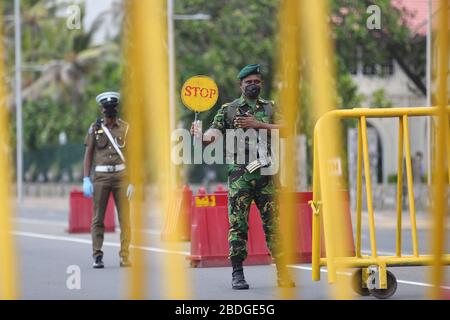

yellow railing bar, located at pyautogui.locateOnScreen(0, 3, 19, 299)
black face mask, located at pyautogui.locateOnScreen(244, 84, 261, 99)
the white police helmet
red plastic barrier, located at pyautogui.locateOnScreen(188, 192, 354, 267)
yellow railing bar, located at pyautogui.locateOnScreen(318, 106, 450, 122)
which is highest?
the white police helmet

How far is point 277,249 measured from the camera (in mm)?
9531

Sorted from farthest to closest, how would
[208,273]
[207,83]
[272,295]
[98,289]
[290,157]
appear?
[208,273]
[98,289]
[272,295]
[207,83]
[290,157]

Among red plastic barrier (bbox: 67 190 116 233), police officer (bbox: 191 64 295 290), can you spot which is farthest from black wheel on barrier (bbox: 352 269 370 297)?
red plastic barrier (bbox: 67 190 116 233)

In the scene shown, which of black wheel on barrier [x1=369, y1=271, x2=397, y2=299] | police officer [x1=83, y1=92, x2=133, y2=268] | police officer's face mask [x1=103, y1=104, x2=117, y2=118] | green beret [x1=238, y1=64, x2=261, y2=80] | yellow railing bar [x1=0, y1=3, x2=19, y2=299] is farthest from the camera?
police officer [x1=83, y1=92, x2=133, y2=268]

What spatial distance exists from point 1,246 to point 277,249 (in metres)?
3.86

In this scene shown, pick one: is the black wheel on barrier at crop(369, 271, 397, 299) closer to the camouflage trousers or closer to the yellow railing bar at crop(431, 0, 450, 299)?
the camouflage trousers

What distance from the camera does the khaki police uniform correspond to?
12172mm

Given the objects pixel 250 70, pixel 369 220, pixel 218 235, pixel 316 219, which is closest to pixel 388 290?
pixel 369 220

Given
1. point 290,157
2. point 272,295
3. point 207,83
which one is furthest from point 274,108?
point 290,157

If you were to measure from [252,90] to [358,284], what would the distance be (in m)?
1.58

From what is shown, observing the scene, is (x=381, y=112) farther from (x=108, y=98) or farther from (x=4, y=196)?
(x=108, y=98)

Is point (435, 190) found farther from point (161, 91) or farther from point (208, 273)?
point (208, 273)

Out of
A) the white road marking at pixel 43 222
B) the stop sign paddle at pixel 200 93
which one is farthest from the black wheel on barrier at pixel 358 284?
the white road marking at pixel 43 222

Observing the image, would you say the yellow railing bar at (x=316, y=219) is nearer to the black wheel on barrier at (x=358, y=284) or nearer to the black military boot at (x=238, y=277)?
the black wheel on barrier at (x=358, y=284)
